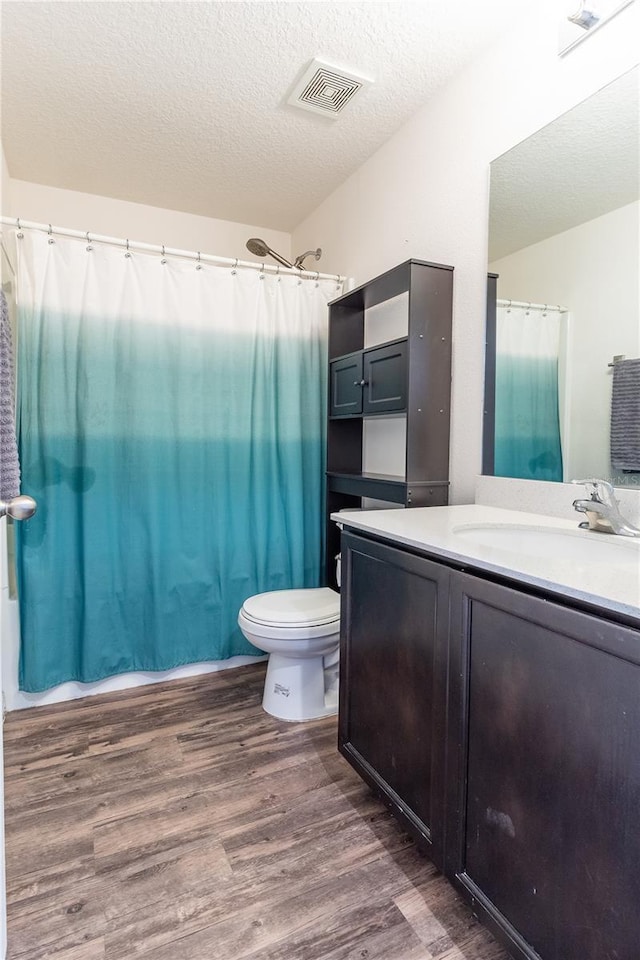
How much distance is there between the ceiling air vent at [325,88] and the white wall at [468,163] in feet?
1.00

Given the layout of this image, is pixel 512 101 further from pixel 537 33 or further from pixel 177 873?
pixel 177 873

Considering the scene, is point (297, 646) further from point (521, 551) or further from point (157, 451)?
point (157, 451)

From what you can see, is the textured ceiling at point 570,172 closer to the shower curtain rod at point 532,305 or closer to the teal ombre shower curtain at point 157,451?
the shower curtain rod at point 532,305

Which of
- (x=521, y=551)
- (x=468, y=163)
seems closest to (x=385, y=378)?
(x=468, y=163)

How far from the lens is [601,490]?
1.28m

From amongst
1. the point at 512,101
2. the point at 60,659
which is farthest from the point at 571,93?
the point at 60,659

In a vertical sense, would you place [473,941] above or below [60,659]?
below

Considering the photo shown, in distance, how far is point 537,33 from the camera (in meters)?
1.46

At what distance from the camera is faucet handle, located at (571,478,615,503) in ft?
4.02

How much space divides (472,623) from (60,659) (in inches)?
69.5

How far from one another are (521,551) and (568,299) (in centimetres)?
74

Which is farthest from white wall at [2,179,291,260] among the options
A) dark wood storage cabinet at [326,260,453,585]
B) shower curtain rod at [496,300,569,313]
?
shower curtain rod at [496,300,569,313]

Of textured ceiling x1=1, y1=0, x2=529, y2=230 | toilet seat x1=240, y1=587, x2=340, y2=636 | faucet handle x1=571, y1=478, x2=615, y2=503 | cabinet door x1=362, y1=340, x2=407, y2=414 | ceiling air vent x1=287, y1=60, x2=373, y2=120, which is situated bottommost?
toilet seat x1=240, y1=587, x2=340, y2=636

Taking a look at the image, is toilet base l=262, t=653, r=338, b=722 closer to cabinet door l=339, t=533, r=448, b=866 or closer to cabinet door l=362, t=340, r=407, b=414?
cabinet door l=339, t=533, r=448, b=866
